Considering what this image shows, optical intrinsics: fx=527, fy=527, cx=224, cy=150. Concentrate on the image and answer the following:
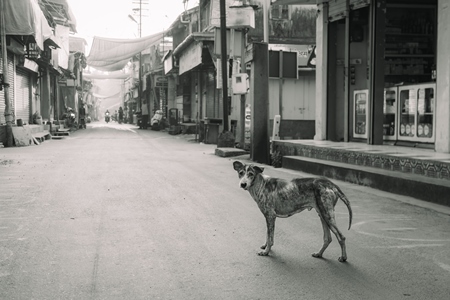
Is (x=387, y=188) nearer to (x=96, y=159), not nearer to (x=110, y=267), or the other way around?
(x=110, y=267)

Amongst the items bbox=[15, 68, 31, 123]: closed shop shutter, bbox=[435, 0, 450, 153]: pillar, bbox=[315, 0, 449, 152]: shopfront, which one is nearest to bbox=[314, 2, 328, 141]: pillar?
bbox=[315, 0, 449, 152]: shopfront

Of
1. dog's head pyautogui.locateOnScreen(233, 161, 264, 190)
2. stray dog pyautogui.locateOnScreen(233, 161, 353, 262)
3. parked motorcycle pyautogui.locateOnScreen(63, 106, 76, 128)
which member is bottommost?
stray dog pyautogui.locateOnScreen(233, 161, 353, 262)

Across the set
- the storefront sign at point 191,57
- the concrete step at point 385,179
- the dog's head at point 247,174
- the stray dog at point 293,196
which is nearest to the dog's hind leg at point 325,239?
the stray dog at point 293,196

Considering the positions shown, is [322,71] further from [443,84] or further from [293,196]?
[293,196]

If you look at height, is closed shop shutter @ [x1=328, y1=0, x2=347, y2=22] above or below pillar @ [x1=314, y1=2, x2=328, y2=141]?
above

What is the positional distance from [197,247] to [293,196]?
115cm

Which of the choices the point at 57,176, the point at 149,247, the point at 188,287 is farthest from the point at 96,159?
the point at 188,287

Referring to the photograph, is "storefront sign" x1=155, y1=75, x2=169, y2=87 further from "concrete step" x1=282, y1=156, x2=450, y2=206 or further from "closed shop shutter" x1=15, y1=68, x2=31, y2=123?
"concrete step" x1=282, y1=156, x2=450, y2=206

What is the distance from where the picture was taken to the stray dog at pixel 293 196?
15.3 ft

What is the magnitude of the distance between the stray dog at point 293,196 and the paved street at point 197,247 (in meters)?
0.30

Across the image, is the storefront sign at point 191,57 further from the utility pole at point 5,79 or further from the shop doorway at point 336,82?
the shop doorway at point 336,82

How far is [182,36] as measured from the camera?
39406 millimetres

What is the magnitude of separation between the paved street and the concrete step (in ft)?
0.84

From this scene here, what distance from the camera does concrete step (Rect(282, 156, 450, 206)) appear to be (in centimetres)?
769
